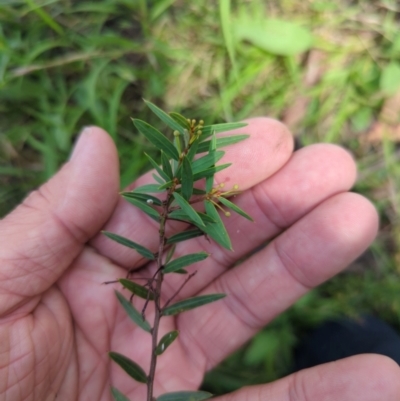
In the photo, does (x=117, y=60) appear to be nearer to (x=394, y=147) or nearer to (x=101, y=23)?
(x=101, y=23)

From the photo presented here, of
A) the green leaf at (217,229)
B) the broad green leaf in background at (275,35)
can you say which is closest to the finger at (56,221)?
the green leaf at (217,229)

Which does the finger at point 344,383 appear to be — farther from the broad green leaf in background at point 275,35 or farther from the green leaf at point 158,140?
the broad green leaf in background at point 275,35

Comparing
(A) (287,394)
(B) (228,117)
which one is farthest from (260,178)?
(A) (287,394)

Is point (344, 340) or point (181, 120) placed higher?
point (181, 120)

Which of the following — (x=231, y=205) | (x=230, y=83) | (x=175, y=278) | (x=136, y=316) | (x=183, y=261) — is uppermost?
(x=231, y=205)

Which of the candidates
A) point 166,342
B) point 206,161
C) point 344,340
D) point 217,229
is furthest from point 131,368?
point 344,340

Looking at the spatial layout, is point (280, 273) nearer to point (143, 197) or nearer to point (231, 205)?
point (231, 205)
